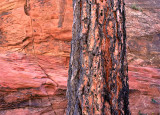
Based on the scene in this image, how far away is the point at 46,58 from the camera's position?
Result: 12.1 feet

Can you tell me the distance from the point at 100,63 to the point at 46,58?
2.29 m

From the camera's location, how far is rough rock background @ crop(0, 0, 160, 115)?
11.1ft

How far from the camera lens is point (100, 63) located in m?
1.67

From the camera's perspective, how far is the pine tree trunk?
1.64m

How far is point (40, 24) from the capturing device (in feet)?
12.0

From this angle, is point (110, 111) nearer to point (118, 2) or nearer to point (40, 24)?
point (118, 2)

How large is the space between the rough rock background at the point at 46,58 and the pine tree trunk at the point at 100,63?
1852mm

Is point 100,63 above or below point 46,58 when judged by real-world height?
above

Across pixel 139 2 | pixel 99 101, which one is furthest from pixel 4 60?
pixel 139 2

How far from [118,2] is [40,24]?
2.40m

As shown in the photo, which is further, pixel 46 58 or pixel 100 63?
pixel 46 58

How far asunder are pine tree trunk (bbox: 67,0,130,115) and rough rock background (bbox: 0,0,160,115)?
1.85 metres

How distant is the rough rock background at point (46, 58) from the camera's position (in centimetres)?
338

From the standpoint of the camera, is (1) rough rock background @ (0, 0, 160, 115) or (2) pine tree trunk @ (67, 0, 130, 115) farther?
(1) rough rock background @ (0, 0, 160, 115)
